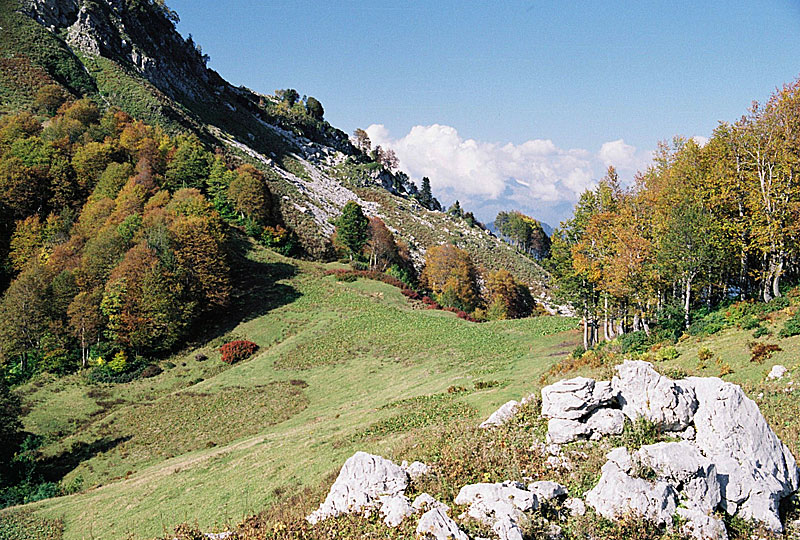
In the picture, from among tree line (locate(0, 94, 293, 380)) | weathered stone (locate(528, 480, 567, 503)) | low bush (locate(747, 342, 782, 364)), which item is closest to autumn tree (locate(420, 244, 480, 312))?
tree line (locate(0, 94, 293, 380))

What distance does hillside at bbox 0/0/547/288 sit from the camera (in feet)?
380

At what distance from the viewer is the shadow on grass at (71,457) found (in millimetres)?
35562

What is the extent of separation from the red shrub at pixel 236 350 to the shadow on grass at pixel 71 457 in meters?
17.5

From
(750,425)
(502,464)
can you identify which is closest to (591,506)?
(502,464)

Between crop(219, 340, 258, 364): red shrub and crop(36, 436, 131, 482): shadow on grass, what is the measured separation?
1751 cm

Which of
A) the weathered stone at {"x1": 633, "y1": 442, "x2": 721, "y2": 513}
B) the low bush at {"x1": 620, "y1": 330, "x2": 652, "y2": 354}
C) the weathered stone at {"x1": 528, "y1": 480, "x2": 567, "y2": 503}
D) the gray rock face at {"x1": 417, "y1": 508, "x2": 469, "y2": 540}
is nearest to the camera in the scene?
the gray rock face at {"x1": 417, "y1": 508, "x2": 469, "y2": 540}

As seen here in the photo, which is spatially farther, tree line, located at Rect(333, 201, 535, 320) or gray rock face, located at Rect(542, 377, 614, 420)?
tree line, located at Rect(333, 201, 535, 320)

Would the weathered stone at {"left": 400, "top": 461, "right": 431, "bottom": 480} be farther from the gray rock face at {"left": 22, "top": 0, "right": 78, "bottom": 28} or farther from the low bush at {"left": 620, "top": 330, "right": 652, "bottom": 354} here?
the gray rock face at {"left": 22, "top": 0, "right": 78, "bottom": 28}

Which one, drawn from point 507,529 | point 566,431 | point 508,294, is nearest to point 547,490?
point 507,529

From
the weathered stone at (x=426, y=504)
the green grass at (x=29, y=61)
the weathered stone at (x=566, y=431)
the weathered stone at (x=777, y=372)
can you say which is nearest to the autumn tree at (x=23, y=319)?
the weathered stone at (x=426, y=504)

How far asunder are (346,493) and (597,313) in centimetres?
3169

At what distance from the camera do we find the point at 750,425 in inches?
563

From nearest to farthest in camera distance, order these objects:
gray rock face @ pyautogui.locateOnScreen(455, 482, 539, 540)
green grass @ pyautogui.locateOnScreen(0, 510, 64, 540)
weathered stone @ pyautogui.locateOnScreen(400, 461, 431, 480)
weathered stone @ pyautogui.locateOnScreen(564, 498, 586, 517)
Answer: gray rock face @ pyautogui.locateOnScreen(455, 482, 539, 540), weathered stone @ pyautogui.locateOnScreen(564, 498, 586, 517), weathered stone @ pyautogui.locateOnScreen(400, 461, 431, 480), green grass @ pyautogui.locateOnScreen(0, 510, 64, 540)

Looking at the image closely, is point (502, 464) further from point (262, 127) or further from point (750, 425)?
point (262, 127)
